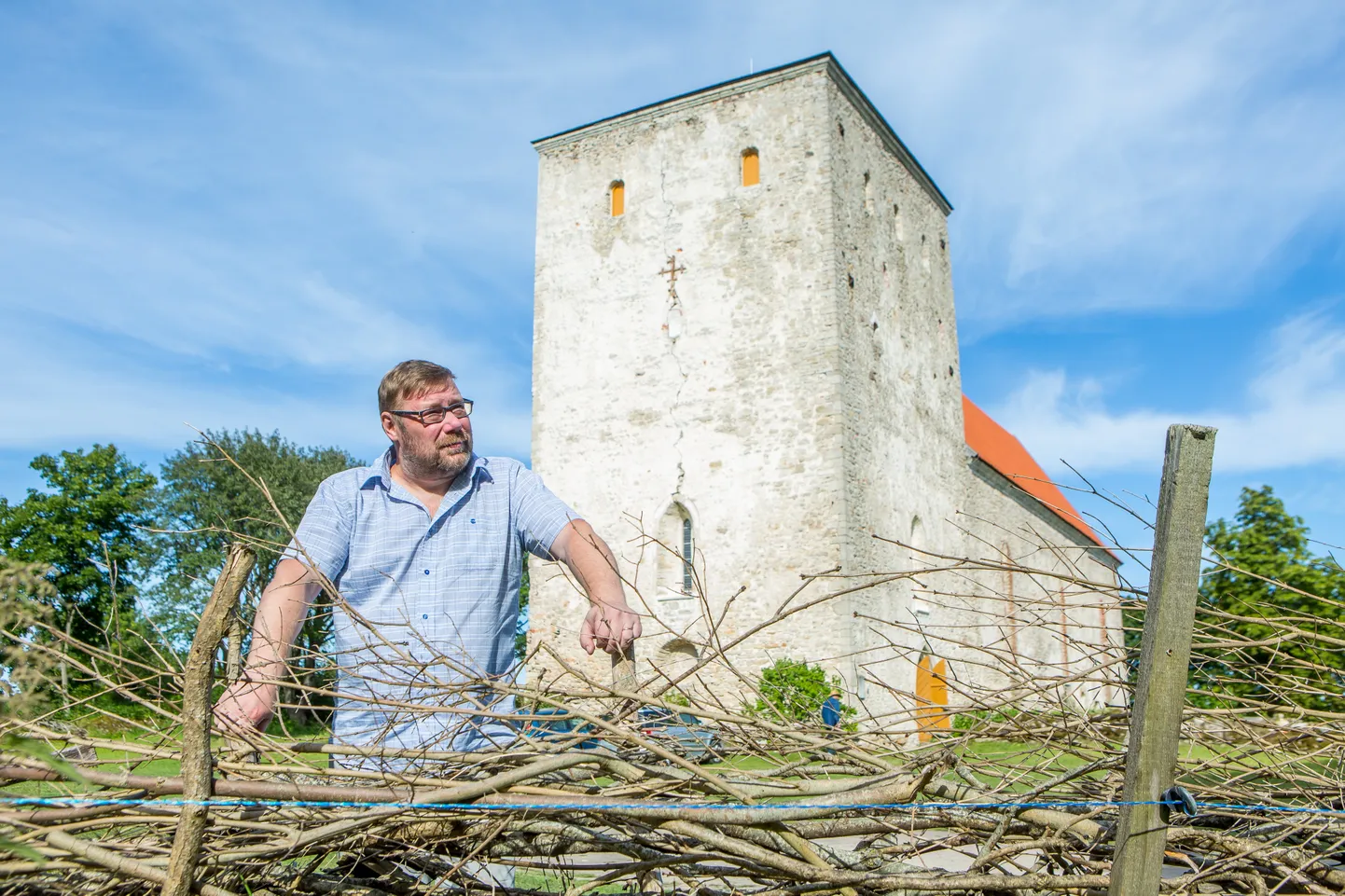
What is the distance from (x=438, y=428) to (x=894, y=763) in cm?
160

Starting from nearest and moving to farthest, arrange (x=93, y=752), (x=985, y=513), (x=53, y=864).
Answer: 1. (x=53, y=864)
2. (x=93, y=752)
3. (x=985, y=513)

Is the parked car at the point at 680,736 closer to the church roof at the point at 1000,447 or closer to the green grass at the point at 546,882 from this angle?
the green grass at the point at 546,882

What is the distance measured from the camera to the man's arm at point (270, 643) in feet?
7.11

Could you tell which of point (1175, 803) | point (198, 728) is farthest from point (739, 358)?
point (198, 728)

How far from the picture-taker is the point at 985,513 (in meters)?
21.8

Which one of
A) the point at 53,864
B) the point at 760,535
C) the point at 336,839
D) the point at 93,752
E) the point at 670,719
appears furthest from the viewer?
the point at 760,535

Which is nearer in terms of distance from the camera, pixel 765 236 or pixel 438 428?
pixel 438 428

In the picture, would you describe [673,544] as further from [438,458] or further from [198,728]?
[198,728]

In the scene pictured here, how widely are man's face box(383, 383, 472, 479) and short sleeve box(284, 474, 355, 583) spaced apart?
0.22 metres

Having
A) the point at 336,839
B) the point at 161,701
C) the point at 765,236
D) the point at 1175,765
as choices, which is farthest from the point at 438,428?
the point at 765,236

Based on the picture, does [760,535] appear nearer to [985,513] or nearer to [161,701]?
[985,513]

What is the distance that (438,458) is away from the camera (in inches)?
117

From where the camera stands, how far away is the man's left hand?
2.52 m

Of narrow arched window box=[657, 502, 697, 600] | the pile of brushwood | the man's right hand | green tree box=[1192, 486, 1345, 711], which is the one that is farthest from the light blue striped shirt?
narrow arched window box=[657, 502, 697, 600]
